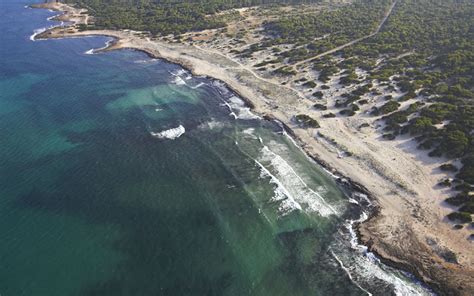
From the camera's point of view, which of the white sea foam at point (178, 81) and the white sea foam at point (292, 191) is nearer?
the white sea foam at point (292, 191)

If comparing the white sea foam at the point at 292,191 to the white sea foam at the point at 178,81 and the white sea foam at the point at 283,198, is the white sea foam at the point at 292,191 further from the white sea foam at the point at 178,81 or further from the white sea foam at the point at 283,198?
Result: the white sea foam at the point at 178,81

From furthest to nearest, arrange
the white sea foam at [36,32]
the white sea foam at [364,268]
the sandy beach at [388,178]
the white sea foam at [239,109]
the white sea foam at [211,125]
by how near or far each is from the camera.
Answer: the white sea foam at [36,32], the white sea foam at [239,109], the white sea foam at [211,125], the sandy beach at [388,178], the white sea foam at [364,268]

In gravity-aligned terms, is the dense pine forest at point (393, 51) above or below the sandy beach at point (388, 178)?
above

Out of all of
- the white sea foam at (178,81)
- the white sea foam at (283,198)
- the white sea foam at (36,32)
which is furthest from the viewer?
the white sea foam at (36,32)

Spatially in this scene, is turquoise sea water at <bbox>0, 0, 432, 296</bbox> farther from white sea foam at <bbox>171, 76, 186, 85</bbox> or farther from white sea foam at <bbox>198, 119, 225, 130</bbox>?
white sea foam at <bbox>171, 76, 186, 85</bbox>

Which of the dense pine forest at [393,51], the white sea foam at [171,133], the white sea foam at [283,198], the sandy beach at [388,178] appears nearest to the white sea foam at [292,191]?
the white sea foam at [283,198]

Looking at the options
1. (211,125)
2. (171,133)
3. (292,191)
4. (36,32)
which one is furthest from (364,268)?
(36,32)

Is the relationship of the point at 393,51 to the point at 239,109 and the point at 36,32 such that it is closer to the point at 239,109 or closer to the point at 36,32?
the point at 239,109

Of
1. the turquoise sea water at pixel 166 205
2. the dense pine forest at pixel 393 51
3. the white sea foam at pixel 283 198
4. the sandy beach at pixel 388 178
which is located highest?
the dense pine forest at pixel 393 51
